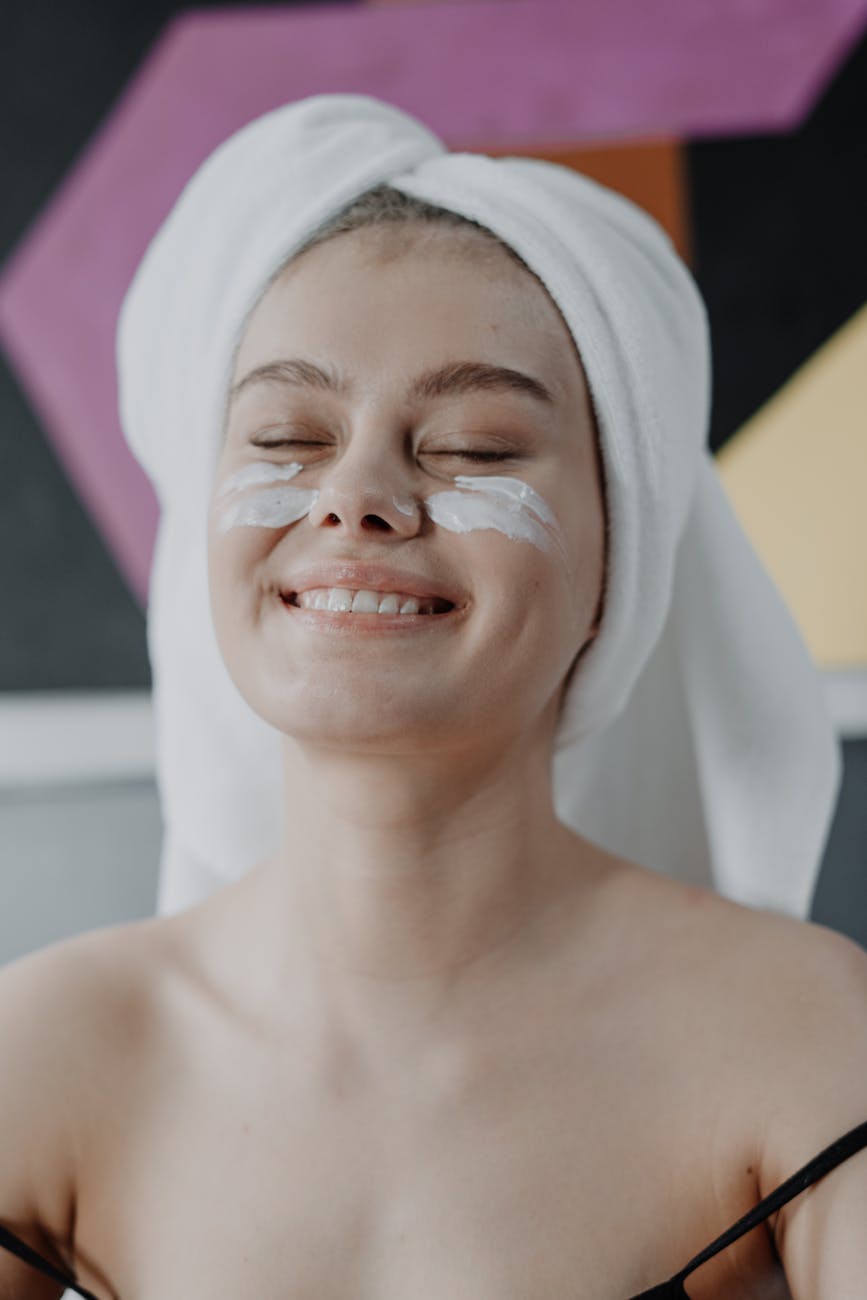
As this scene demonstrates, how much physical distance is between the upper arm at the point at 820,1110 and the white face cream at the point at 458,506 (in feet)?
1.06

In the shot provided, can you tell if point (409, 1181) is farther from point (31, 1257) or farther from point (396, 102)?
point (396, 102)

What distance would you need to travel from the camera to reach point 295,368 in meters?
0.88

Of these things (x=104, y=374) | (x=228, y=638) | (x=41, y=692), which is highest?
(x=104, y=374)

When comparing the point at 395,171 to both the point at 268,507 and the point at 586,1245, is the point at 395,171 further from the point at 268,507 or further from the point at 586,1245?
the point at 586,1245

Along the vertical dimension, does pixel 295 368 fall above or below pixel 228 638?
above

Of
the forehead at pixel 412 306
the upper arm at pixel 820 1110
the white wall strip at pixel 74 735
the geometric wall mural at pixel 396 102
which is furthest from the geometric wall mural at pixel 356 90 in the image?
the upper arm at pixel 820 1110

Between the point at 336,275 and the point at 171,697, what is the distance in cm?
39

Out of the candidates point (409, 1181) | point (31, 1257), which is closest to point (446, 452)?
point (409, 1181)

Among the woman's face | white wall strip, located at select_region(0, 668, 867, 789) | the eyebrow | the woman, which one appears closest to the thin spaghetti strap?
the woman

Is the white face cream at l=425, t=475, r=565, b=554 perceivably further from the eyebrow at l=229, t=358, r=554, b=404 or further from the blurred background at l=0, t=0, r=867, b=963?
the blurred background at l=0, t=0, r=867, b=963

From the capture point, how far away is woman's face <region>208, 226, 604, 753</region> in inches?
32.4

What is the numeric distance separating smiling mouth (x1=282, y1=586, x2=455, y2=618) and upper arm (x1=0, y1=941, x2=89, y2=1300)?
341mm

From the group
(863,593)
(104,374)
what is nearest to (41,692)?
(104,374)

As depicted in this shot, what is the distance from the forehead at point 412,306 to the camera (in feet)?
2.83
